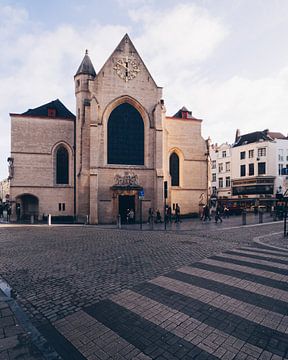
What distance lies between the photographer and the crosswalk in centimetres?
318

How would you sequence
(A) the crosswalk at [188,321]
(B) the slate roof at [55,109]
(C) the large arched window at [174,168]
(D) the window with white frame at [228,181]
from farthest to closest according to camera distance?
(D) the window with white frame at [228,181]
(C) the large arched window at [174,168]
(B) the slate roof at [55,109]
(A) the crosswalk at [188,321]

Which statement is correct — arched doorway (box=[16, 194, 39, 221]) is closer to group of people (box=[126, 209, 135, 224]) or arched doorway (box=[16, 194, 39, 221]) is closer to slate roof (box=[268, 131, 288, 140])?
group of people (box=[126, 209, 135, 224])

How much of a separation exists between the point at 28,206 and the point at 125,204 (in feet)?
36.1

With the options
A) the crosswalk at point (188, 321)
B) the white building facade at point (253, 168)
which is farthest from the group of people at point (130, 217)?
the white building facade at point (253, 168)

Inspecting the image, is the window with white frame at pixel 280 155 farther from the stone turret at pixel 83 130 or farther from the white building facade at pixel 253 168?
the stone turret at pixel 83 130

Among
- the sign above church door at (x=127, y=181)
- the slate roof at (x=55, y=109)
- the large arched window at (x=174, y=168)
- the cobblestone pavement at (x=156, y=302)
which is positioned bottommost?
the cobblestone pavement at (x=156, y=302)

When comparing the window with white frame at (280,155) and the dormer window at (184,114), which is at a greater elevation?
the dormer window at (184,114)

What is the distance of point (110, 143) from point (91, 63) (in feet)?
28.6

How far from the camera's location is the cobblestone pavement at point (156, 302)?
10.8 feet

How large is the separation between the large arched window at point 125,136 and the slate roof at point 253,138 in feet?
93.8

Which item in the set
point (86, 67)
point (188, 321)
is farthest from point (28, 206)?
point (188, 321)

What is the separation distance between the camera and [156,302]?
15.2ft

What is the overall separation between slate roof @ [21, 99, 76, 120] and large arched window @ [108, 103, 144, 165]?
582cm

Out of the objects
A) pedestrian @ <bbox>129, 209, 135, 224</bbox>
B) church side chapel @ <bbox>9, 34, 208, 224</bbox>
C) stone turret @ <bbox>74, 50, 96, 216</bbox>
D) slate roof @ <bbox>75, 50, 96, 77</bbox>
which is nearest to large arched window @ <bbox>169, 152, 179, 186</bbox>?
church side chapel @ <bbox>9, 34, 208, 224</bbox>
